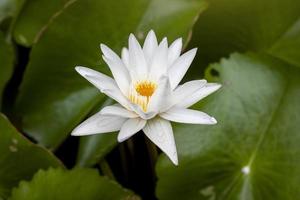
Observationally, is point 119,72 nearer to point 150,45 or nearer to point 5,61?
point 150,45

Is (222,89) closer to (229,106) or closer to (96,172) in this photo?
(229,106)

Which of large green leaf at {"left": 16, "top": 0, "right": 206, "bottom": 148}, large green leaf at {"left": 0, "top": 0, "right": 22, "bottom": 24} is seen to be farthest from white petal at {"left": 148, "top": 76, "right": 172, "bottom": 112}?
large green leaf at {"left": 0, "top": 0, "right": 22, "bottom": 24}

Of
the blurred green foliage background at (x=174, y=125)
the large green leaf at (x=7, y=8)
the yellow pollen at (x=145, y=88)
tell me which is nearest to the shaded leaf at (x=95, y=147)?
the blurred green foliage background at (x=174, y=125)

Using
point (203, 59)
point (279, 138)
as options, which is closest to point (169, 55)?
point (279, 138)

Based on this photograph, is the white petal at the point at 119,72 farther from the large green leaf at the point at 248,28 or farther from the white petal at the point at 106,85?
the large green leaf at the point at 248,28

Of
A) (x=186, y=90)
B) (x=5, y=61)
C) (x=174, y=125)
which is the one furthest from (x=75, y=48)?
(x=186, y=90)

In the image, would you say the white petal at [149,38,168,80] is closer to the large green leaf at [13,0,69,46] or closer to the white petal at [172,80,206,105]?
the white petal at [172,80,206,105]

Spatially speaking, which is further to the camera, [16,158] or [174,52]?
[16,158]
